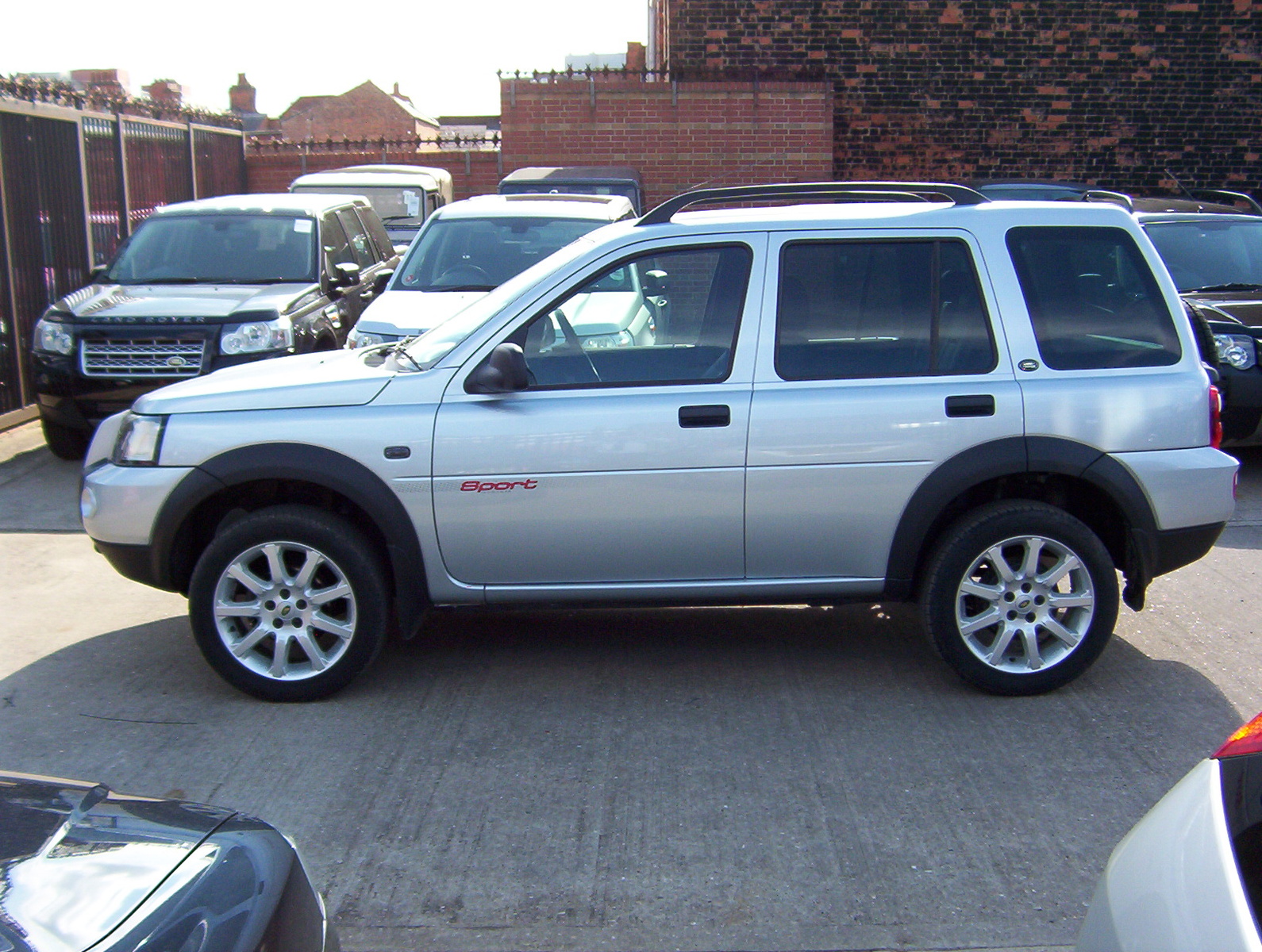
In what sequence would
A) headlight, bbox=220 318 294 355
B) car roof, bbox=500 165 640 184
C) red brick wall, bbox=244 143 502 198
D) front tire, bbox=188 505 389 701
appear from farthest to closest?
red brick wall, bbox=244 143 502 198 < car roof, bbox=500 165 640 184 < headlight, bbox=220 318 294 355 < front tire, bbox=188 505 389 701

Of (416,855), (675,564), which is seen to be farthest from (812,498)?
(416,855)

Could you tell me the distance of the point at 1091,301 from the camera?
4.93 m

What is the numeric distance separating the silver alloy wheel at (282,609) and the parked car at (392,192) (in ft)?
38.9

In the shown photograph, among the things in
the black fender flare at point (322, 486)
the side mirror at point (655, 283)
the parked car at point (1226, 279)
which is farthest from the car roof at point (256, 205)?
the parked car at point (1226, 279)

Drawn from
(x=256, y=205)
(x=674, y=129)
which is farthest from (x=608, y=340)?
(x=674, y=129)

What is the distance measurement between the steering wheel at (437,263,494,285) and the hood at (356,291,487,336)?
21 cm

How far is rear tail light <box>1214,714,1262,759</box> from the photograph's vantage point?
2.29 metres

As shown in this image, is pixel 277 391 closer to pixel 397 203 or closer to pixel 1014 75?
pixel 397 203

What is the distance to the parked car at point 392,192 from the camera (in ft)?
53.7

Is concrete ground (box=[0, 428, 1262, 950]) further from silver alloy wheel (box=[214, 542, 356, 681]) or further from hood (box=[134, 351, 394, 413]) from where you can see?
hood (box=[134, 351, 394, 413])

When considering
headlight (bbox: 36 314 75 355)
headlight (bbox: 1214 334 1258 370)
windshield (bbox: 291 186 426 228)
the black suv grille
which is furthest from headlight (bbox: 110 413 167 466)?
windshield (bbox: 291 186 426 228)

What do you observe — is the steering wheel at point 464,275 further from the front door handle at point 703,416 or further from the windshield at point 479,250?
the front door handle at point 703,416

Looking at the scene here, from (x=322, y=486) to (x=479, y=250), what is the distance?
5199 mm

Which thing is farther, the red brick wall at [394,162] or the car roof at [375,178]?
the red brick wall at [394,162]
